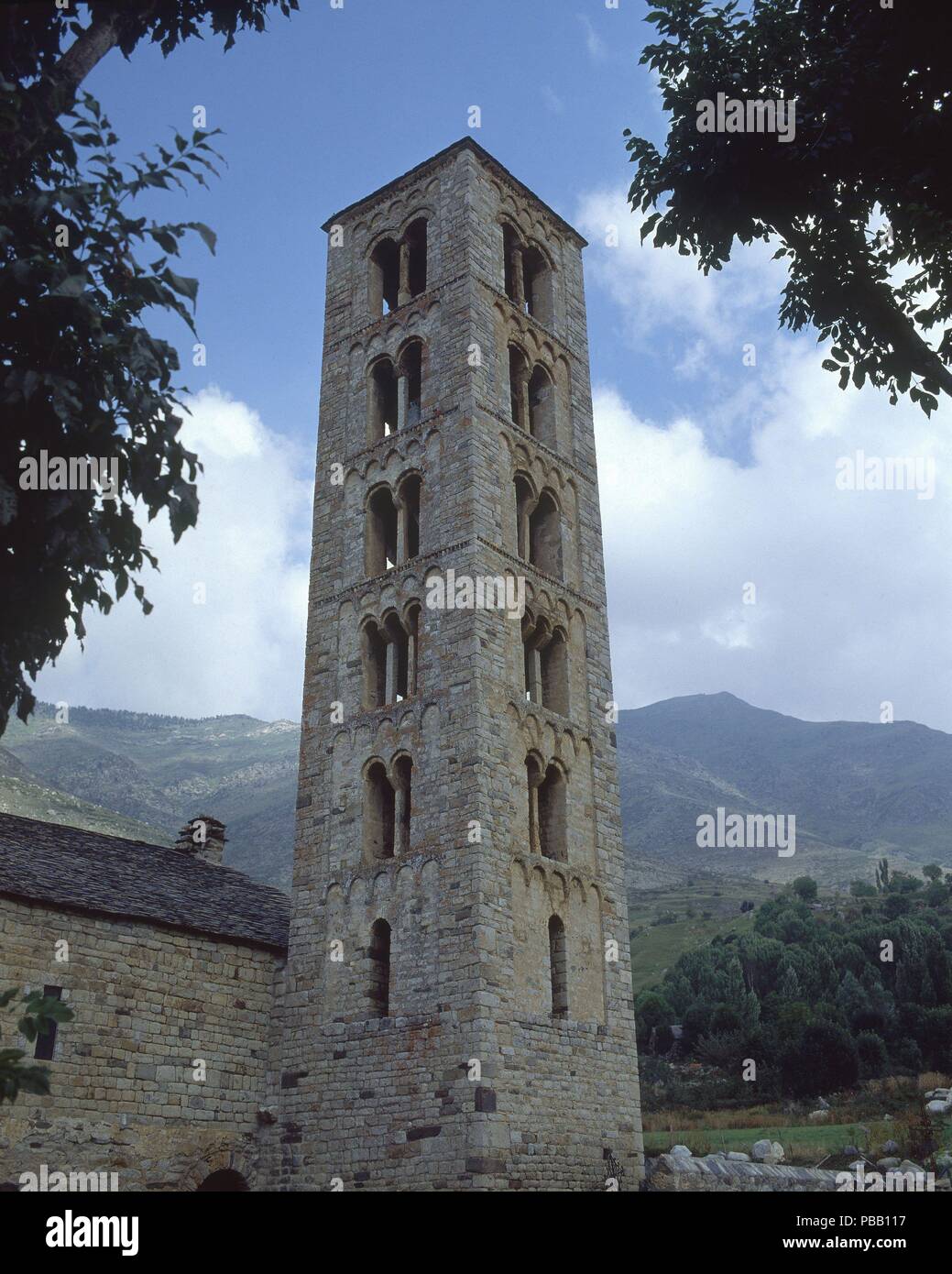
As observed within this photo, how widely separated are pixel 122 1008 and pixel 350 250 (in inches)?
726

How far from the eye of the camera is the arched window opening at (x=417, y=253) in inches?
1034

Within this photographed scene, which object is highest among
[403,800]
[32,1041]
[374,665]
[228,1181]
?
[374,665]

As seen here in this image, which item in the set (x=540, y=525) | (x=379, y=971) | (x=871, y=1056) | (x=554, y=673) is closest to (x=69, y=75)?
(x=379, y=971)

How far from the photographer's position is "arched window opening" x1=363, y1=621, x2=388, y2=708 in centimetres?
2139

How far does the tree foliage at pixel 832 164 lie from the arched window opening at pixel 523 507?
10.1 meters

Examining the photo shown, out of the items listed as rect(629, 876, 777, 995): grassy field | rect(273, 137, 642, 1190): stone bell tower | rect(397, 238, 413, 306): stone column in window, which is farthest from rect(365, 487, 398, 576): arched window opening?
rect(629, 876, 777, 995): grassy field

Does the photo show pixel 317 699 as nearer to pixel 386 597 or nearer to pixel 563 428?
pixel 386 597

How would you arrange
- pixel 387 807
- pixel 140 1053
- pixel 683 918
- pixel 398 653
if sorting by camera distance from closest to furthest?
pixel 140 1053 < pixel 387 807 < pixel 398 653 < pixel 683 918

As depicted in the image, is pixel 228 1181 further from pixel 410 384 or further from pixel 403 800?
pixel 410 384

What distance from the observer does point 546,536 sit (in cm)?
2373

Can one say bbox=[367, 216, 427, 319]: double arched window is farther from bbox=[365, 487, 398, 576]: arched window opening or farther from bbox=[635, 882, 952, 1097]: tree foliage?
bbox=[635, 882, 952, 1097]: tree foliage

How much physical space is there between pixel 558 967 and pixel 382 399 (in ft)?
43.1

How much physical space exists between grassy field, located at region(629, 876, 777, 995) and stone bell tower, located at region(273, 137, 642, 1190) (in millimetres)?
36833
